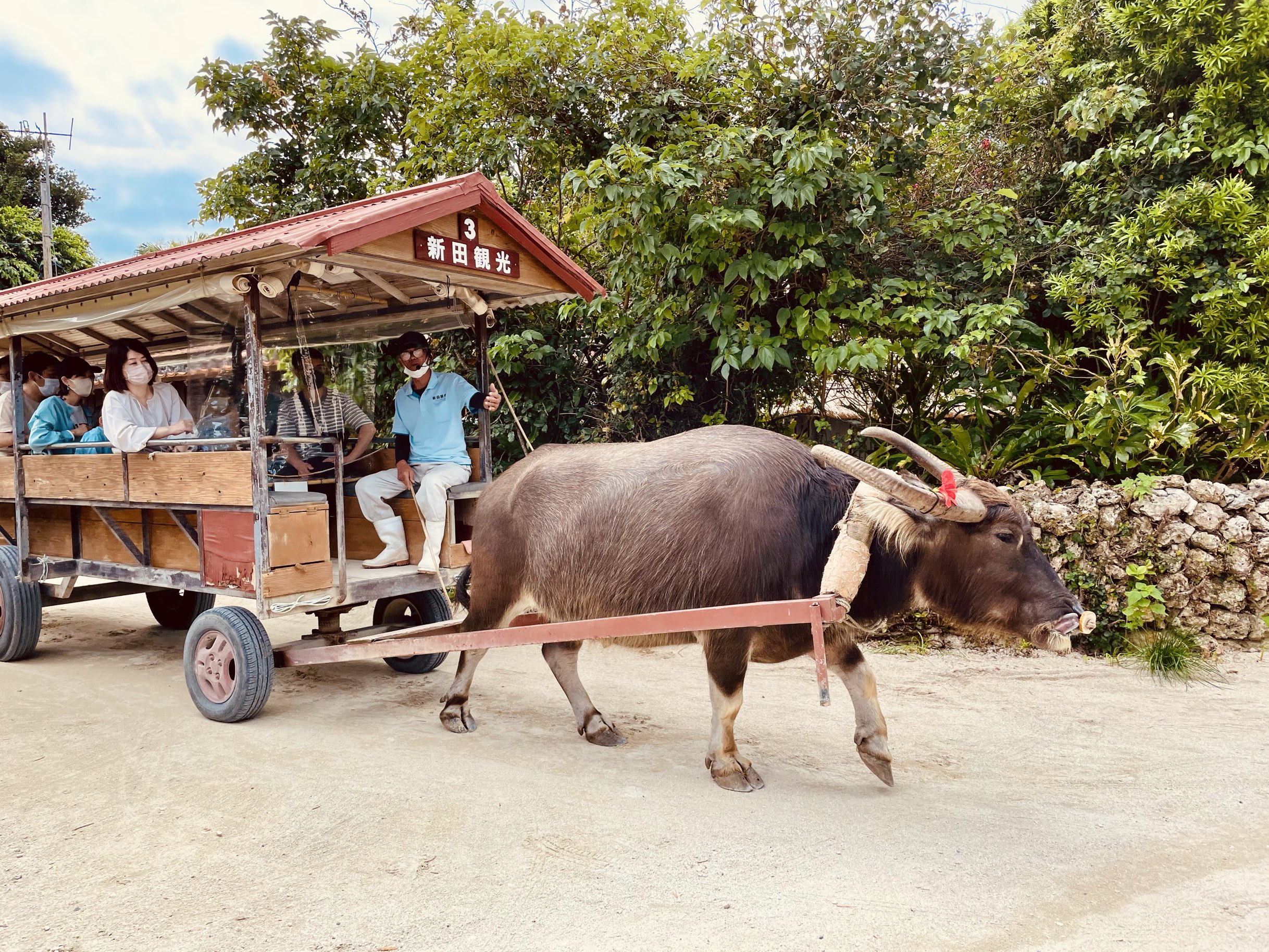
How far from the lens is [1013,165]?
625 cm

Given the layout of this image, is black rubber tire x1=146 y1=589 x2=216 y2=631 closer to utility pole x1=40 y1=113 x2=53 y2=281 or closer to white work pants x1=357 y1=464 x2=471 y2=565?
white work pants x1=357 y1=464 x2=471 y2=565

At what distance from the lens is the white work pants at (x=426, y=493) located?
173 inches

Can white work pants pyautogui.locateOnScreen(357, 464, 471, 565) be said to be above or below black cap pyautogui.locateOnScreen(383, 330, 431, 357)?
below

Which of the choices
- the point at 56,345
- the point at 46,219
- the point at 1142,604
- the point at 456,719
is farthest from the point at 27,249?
the point at 1142,604

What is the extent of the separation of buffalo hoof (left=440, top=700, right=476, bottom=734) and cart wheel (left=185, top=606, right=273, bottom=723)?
2.74 feet

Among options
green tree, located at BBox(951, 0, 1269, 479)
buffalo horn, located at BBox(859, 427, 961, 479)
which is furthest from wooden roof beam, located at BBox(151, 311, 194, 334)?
green tree, located at BBox(951, 0, 1269, 479)

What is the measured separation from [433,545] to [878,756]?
2.41 meters

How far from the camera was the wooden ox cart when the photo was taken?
3.75 meters

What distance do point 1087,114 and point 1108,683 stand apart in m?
3.68

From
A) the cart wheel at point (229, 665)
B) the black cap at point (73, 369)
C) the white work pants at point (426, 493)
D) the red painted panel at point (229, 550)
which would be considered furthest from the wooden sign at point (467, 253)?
the black cap at point (73, 369)

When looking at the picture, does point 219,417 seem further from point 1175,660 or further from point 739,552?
point 1175,660

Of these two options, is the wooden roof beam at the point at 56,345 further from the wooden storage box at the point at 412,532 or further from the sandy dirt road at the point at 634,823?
the wooden storage box at the point at 412,532

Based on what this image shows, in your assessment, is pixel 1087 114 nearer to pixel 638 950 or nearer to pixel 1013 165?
pixel 1013 165

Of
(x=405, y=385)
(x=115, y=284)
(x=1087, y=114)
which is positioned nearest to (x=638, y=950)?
(x=405, y=385)
